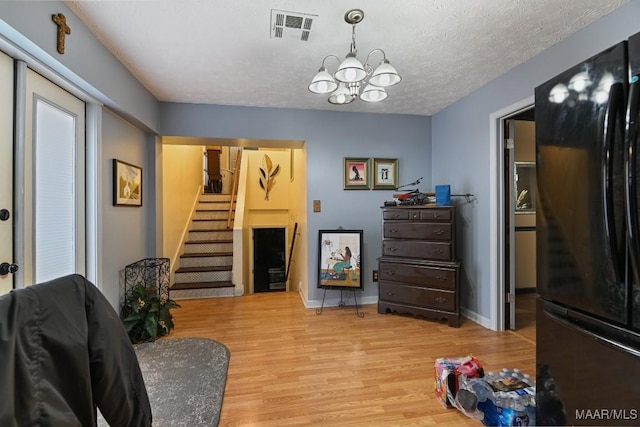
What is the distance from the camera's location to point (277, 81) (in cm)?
275

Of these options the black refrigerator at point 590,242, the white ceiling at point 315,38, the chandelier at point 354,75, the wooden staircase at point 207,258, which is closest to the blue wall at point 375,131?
the white ceiling at point 315,38

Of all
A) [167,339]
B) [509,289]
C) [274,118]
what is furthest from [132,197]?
[509,289]

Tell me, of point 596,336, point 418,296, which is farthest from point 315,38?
point 418,296

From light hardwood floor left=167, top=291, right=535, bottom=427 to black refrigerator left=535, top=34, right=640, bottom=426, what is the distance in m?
0.67

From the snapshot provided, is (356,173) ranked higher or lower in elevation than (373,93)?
lower

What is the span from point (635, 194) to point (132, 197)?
349cm

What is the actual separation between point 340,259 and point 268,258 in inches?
113

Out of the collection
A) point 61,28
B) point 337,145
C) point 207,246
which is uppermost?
point 61,28

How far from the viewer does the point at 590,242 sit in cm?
113

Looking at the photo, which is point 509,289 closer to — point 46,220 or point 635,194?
point 635,194

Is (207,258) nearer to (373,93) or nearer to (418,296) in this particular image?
(418,296)

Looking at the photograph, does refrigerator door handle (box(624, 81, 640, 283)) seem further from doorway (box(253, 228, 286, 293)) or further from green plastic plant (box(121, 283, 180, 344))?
doorway (box(253, 228, 286, 293))

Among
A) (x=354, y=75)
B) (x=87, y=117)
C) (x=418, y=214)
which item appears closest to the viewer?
(x=354, y=75)

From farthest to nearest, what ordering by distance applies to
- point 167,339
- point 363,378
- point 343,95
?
point 167,339 → point 343,95 → point 363,378
